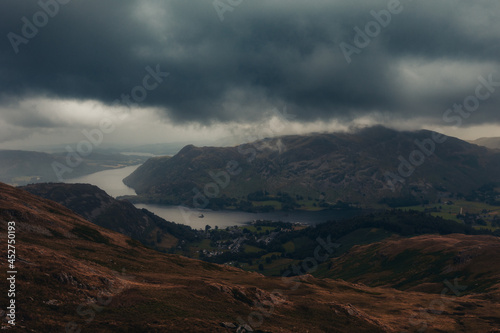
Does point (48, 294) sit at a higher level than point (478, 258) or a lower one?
higher

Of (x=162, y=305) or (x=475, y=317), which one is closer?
(x=162, y=305)

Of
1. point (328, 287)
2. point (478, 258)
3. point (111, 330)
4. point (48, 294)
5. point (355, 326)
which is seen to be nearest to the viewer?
point (111, 330)

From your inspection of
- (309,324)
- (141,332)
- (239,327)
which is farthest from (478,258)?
(141,332)

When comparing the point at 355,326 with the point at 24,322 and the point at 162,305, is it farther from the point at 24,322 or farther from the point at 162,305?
the point at 24,322

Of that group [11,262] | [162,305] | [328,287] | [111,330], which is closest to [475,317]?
[328,287]

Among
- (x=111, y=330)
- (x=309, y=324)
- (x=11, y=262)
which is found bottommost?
(x=309, y=324)

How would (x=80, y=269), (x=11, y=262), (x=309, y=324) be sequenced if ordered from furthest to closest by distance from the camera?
(x=309, y=324), (x=80, y=269), (x=11, y=262)

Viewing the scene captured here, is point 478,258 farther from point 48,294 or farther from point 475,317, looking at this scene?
point 48,294
